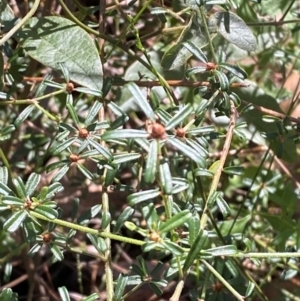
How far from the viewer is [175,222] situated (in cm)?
84

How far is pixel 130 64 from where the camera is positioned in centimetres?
158

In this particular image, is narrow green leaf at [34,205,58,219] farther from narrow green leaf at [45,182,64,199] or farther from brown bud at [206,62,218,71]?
brown bud at [206,62,218,71]

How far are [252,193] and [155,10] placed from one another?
661mm

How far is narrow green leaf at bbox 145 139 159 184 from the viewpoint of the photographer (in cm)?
76

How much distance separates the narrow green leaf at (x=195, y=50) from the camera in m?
1.06

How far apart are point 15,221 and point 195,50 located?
389mm

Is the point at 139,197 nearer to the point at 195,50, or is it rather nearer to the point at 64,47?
the point at 195,50

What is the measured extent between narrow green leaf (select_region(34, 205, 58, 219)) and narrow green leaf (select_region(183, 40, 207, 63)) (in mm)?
339

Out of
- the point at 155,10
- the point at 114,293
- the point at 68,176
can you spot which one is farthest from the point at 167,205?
the point at 68,176

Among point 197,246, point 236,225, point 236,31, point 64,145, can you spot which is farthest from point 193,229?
point 236,225

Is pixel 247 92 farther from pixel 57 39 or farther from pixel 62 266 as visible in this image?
pixel 62 266

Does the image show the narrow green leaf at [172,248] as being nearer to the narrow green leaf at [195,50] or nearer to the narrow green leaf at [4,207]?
the narrow green leaf at [4,207]

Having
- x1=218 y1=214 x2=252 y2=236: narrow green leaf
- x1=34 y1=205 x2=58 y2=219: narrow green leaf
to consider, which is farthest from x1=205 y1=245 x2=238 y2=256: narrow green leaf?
x1=218 y1=214 x2=252 y2=236: narrow green leaf

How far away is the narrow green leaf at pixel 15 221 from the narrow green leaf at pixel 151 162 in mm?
233
